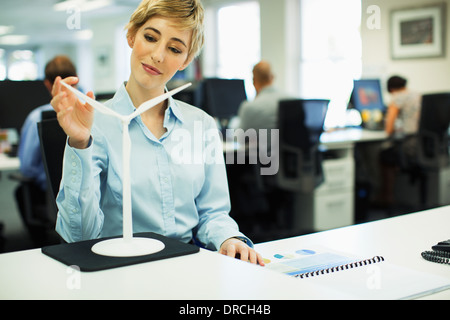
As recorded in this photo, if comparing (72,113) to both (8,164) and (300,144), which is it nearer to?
(8,164)

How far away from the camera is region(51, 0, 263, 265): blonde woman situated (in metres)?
1.27

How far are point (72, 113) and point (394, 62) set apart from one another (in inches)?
222

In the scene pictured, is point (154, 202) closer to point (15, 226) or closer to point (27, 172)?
point (27, 172)

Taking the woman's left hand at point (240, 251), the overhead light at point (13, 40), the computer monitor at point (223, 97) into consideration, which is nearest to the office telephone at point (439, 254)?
the woman's left hand at point (240, 251)

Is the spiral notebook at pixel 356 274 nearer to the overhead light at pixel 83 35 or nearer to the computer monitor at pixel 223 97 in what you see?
the computer monitor at pixel 223 97

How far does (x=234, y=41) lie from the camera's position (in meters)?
8.33

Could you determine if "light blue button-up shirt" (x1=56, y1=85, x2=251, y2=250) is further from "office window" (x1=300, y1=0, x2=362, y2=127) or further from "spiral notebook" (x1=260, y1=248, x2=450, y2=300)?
"office window" (x1=300, y1=0, x2=362, y2=127)

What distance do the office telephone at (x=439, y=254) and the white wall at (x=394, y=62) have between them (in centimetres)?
491

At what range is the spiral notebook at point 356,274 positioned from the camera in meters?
0.92

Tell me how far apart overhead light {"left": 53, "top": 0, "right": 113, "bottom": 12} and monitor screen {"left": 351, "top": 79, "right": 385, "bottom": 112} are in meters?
5.47

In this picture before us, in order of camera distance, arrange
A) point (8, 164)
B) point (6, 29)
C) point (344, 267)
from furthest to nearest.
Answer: point (6, 29), point (8, 164), point (344, 267)

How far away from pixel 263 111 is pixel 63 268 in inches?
118

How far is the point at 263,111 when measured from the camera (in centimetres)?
384

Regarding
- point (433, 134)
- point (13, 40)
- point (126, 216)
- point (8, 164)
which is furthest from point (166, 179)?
point (13, 40)
